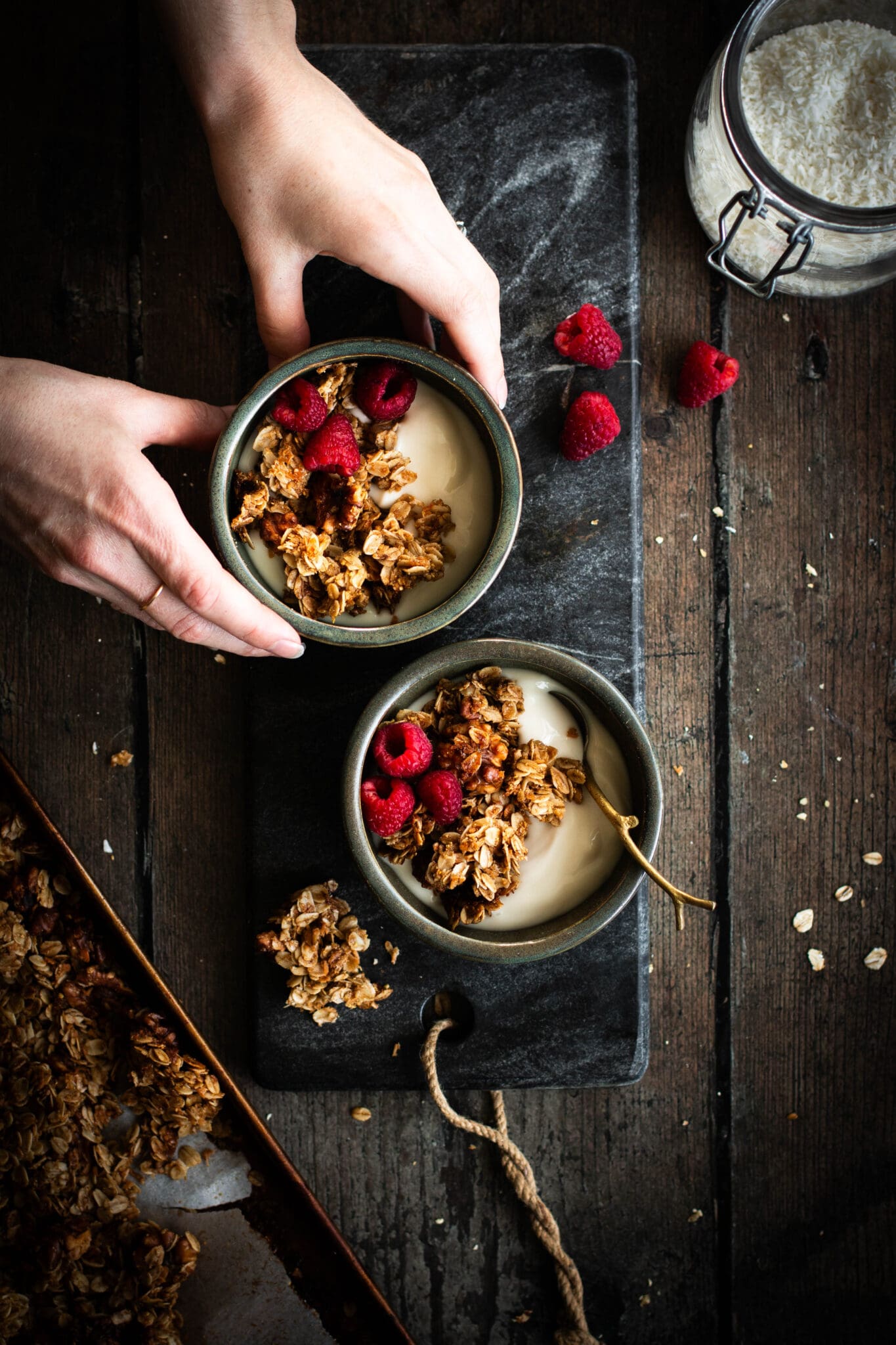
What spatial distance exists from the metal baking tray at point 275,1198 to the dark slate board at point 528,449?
116 millimetres

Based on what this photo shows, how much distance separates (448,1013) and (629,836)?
1.25 ft

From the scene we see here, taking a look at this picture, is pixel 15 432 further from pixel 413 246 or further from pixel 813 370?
pixel 813 370

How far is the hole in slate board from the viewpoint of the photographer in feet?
3.99

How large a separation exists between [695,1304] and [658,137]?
1.55 m

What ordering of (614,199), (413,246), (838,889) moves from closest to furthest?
(413,246)
(614,199)
(838,889)

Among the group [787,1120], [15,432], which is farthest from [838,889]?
[15,432]

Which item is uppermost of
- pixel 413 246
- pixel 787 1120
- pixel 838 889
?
pixel 413 246

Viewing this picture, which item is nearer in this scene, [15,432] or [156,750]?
[15,432]

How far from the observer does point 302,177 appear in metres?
0.99

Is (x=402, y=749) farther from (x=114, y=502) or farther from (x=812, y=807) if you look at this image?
(x=812, y=807)

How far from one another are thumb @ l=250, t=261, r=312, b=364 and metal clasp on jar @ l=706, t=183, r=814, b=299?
512 millimetres

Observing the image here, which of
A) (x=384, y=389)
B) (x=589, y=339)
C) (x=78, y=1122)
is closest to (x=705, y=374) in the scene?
(x=589, y=339)

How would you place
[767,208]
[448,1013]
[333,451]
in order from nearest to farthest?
[333,451] < [767,208] < [448,1013]

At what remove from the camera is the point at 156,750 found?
1.27 m
